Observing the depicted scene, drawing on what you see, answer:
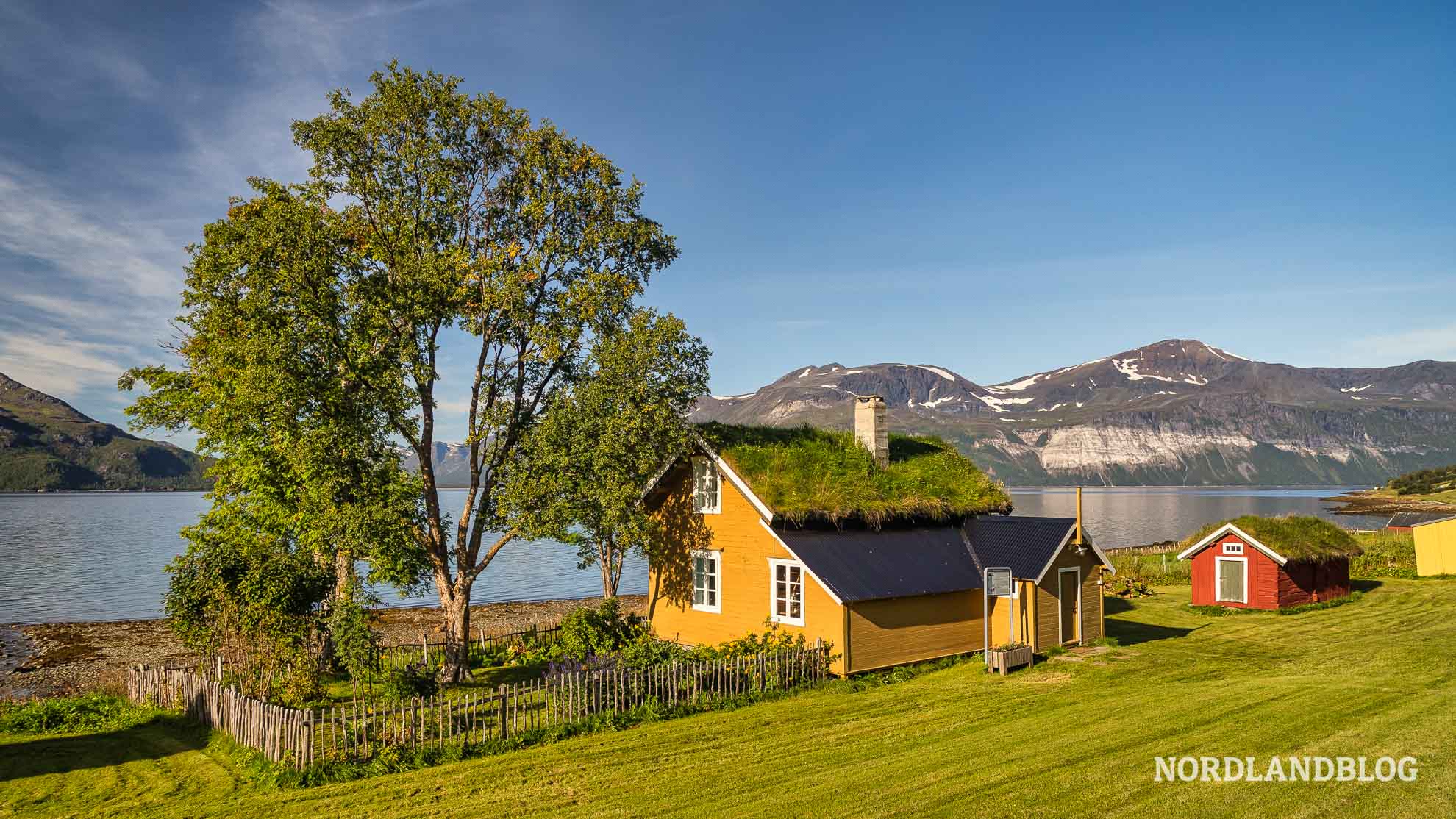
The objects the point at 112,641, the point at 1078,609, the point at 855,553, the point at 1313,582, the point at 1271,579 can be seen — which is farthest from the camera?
the point at 112,641

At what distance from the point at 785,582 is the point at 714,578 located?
3.50m

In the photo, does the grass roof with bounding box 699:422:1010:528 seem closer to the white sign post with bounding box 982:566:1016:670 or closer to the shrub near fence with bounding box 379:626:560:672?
the white sign post with bounding box 982:566:1016:670

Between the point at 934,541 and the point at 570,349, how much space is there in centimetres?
1315

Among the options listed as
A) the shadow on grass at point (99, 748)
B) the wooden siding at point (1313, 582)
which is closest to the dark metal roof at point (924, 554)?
the shadow on grass at point (99, 748)

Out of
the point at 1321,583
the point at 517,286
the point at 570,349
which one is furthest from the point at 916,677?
the point at 1321,583

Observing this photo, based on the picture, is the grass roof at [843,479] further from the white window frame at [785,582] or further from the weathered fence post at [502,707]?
the weathered fence post at [502,707]

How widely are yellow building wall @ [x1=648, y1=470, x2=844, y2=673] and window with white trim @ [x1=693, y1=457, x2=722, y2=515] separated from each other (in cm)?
18

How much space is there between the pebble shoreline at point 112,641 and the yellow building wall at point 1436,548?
45.8 m

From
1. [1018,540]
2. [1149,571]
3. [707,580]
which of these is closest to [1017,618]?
[1018,540]

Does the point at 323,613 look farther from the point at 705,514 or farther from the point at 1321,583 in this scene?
the point at 1321,583

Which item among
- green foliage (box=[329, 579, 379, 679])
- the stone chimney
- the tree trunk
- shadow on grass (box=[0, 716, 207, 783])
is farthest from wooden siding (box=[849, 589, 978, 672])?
shadow on grass (box=[0, 716, 207, 783])

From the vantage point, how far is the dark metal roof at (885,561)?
24984 mm

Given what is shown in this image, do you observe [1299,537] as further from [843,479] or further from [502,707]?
[502,707]

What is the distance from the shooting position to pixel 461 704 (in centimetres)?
2219
